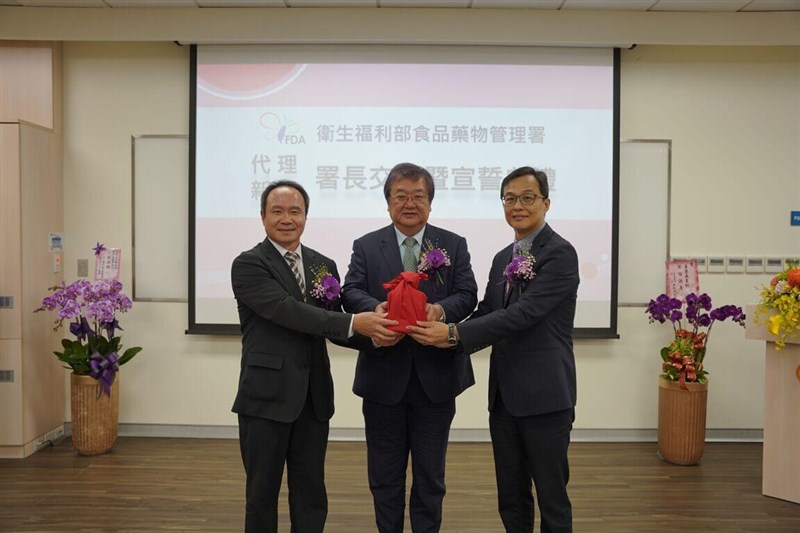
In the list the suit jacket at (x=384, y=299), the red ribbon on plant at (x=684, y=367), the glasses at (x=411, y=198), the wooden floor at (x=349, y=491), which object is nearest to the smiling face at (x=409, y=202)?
the glasses at (x=411, y=198)

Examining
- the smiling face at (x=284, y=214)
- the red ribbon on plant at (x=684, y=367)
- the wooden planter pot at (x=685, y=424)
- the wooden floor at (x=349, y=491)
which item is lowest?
the wooden floor at (x=349, y=491)

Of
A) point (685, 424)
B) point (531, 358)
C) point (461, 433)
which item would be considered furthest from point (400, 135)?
point (685, 424)

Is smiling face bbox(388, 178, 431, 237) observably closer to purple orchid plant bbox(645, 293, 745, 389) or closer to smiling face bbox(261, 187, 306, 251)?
smiling face bbox(261, 187, 306, 251)

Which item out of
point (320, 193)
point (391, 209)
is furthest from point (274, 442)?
point (320, 193)

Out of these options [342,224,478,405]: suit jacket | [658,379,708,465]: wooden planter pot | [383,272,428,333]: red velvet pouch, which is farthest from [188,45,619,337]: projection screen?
[383,272,428,333]: red velvet pouch

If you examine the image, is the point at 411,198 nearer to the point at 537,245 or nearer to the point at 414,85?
the point at 537,245

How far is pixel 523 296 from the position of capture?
2326 mm

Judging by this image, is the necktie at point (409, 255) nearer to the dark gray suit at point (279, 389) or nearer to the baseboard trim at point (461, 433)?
the dark gray suit at point (279, 389)

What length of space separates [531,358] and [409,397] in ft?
1.65

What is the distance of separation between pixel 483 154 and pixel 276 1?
71.5 inches

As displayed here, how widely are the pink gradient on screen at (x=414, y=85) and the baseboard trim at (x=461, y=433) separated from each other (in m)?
2.42

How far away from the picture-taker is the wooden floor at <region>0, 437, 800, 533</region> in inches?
124

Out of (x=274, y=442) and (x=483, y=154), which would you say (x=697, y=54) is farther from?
(x=274, y=442)

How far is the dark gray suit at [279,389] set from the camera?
7.49ft
